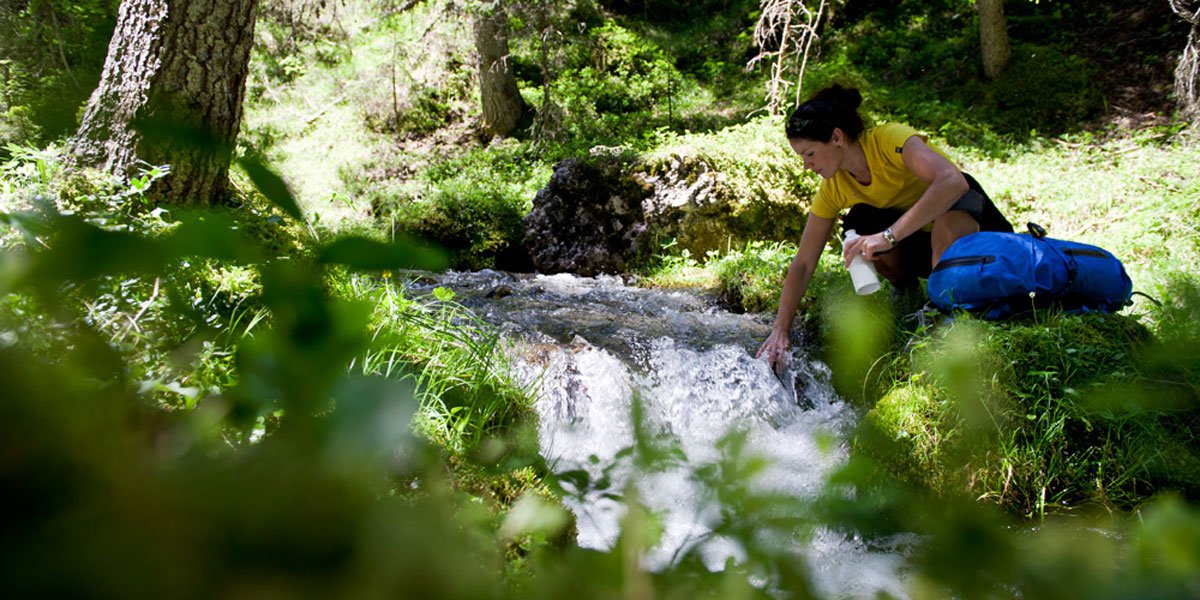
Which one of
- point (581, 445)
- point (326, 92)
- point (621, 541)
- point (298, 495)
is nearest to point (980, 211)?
point (581, 445)

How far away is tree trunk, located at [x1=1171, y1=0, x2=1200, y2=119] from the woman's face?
21.6ft

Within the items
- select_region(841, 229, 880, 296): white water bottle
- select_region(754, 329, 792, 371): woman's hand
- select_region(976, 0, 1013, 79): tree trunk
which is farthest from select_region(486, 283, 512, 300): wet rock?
select_region(976, 0, 1013, 79): tree trunk

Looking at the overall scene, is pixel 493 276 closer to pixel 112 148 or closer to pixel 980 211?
pixel 112 148

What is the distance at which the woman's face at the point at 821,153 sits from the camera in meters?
3.11

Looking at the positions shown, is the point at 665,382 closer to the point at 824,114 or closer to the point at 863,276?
the point at 863,276

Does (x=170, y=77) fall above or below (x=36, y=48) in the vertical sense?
below

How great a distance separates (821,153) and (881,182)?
392 mm

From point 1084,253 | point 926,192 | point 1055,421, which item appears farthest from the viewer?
point 1084,253

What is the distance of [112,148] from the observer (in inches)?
128

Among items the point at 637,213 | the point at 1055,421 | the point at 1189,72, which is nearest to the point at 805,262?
the point at 1055,421

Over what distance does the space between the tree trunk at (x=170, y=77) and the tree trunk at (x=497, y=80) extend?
6.86 m

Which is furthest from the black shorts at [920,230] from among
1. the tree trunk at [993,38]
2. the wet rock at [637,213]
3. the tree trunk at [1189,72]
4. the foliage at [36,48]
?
the tree trunk at [993,38]

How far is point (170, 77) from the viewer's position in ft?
11.0

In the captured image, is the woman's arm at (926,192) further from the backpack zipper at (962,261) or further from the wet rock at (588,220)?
the wet rock at (588,220)
